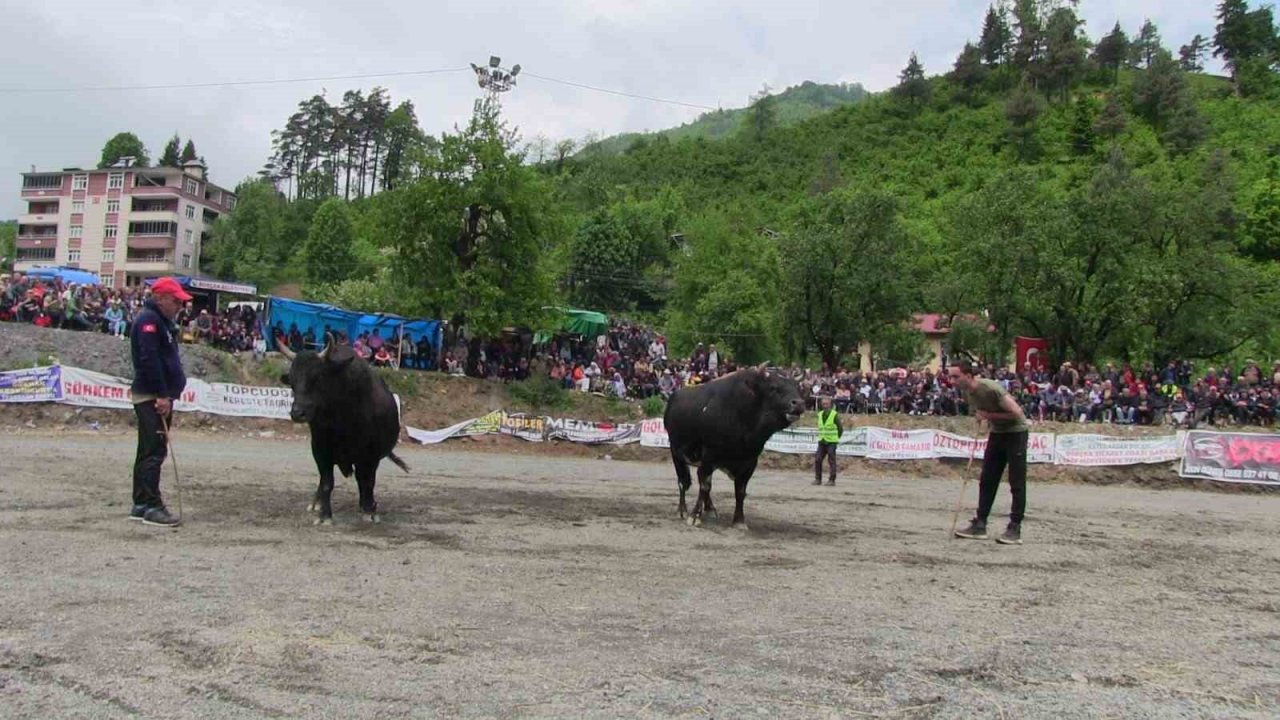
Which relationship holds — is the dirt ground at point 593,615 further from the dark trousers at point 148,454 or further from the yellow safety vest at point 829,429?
the yellow safety vest at point 829,429

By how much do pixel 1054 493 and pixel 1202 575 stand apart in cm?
1257

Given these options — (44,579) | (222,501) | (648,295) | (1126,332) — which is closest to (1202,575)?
(44,579)

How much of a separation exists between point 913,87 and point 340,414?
13956 cm

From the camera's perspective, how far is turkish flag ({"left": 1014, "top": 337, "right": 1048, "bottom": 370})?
124 feet

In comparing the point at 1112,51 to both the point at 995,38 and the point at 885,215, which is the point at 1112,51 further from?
the point at 885,215

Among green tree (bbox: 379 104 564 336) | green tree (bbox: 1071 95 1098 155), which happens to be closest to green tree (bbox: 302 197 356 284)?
green tree (bbox: 379 104 564 336)

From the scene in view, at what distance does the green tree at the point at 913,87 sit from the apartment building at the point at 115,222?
336 ft

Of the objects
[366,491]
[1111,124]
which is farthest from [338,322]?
[1111,124]

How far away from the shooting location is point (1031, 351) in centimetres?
3856

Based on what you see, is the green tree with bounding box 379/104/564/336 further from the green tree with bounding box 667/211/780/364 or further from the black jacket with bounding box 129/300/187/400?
the black jacket with bounding box 129/300/187/400

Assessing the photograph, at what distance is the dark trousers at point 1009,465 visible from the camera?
33.6 feet

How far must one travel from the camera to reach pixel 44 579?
6457mm

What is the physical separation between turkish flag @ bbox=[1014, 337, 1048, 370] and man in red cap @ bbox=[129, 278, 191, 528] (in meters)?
35.7

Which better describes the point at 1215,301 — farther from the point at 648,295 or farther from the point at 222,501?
the point at 648,295
